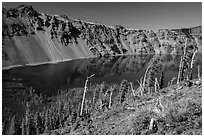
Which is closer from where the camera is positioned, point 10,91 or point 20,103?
point 20,103

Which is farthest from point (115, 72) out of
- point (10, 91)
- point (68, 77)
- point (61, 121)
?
point (61, 121)

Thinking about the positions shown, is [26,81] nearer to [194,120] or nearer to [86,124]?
[86,124]

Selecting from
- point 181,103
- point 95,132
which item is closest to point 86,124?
point 95,132

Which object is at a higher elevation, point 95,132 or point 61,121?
point 95,132

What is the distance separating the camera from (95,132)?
69.3 ft

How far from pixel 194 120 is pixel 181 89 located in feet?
38.2

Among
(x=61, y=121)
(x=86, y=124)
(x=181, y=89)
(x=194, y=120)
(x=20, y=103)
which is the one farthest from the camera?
(x=20, y=103)

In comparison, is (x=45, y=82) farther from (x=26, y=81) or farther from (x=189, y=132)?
(x=189, y=132)

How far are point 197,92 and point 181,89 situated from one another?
3.57 meters

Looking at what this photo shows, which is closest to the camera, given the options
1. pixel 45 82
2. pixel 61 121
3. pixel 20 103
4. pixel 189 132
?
pixel 189 132

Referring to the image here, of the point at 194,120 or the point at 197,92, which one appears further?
the point at 197,92

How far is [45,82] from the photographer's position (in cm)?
13162

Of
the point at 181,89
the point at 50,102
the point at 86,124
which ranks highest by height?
the point at 181,89

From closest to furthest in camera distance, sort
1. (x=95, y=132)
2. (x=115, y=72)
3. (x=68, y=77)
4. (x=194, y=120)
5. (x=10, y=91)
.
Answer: (x=194, y=120), (x=95, y=132), (x=10, y=91), (x=68, y=77), (x=115, y=72)
